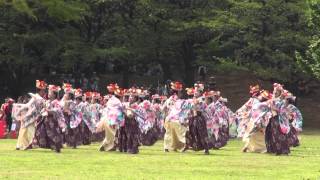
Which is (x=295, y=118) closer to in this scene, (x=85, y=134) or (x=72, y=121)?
(x=85, y=134)

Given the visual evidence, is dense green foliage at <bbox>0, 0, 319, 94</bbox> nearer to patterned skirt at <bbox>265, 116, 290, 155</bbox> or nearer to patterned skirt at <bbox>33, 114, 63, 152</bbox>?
patterned skirt at <bbox>265, 116, 290, 155</bbox>

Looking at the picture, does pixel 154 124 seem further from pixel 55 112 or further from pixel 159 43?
pixel 159 43

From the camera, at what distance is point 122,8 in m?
46.4

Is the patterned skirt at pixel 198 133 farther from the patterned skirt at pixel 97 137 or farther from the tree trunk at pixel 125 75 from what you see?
the tree trunk at pixel 125 75

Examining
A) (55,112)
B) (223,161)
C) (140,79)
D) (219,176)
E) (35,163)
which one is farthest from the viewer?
(140,79)

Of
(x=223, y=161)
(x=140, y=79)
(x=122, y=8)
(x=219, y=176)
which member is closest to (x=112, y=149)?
(x=223, y=161)

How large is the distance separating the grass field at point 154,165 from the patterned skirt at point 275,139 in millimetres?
410

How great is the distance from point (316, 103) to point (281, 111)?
25.4 m

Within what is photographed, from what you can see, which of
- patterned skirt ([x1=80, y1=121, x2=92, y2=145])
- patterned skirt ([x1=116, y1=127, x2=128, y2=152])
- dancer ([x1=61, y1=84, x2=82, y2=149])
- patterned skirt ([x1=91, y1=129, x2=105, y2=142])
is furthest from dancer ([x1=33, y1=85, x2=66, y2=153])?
patterned skirt ([x1=91, y1=129, x2=105, y2=142])

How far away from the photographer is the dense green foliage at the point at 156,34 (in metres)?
41.4

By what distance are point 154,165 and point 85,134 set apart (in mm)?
9860

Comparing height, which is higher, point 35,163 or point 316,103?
point 316,103

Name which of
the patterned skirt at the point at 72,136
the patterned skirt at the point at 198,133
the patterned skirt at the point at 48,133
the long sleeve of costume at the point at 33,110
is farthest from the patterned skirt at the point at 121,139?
the patterned skirt at the point at 72,136

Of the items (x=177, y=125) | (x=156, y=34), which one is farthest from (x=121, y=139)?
(x=156, y=34)
